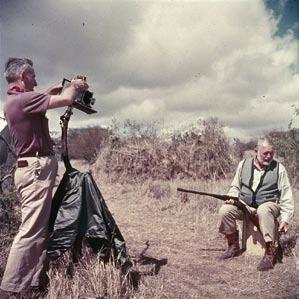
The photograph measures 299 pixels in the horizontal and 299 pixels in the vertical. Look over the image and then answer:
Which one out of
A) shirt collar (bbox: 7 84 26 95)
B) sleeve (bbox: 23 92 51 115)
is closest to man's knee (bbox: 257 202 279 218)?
sleeve (bbox: 23 92 51 115)

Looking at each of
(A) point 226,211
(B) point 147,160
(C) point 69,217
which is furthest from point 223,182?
(C) point 69,217

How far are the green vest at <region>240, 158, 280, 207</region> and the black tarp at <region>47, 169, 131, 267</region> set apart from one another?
2279 millimetres

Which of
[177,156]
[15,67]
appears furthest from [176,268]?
[177,156]

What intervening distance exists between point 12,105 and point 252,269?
3.35 m

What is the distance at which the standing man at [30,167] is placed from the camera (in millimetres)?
3893

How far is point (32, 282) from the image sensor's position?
3.97m

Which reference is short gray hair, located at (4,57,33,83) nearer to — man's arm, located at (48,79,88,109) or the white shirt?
man's arm, located at (48,79,88,109)

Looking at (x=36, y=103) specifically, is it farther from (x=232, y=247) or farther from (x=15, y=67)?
(x=232, y=247)

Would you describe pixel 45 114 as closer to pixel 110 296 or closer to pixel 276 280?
pixel 110 296

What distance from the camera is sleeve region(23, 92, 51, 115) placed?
387 cm

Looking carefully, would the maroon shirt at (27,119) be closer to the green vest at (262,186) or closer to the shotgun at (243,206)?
the shotgun at (243,206)

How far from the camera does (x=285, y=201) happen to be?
5.82 metres

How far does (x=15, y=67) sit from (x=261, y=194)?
11.4 feet

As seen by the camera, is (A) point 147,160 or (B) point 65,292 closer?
(B) point 65,292
